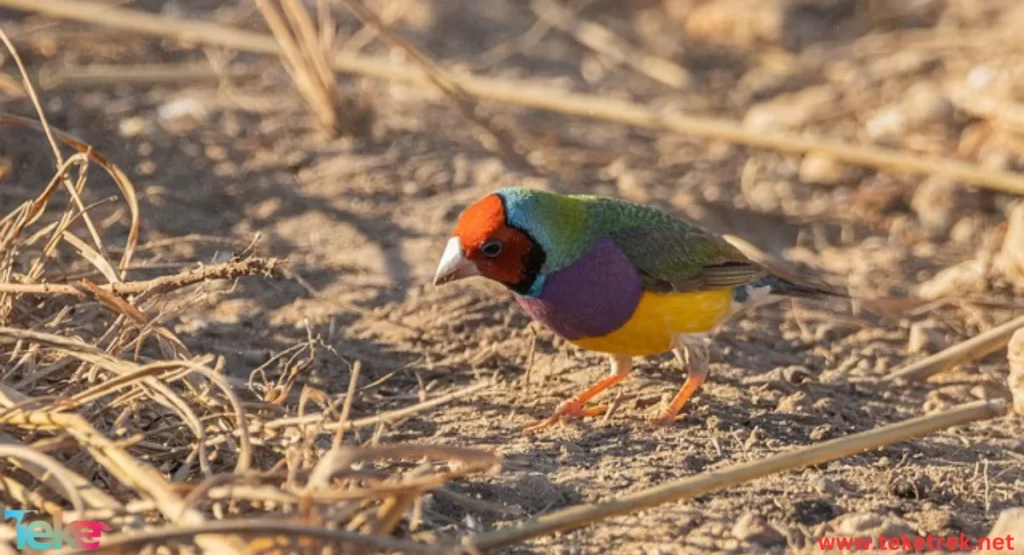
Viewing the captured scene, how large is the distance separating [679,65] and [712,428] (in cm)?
483

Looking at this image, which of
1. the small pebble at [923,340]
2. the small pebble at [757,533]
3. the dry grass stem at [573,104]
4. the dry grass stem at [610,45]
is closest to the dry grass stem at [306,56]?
the dry grass stem at [573,104]

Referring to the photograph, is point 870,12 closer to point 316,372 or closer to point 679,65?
point 679,65

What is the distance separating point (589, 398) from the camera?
477 cm

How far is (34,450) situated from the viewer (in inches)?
127

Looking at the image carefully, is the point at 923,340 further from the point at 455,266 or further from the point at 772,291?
the point at 455,266

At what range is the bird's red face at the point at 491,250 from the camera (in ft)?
14.5

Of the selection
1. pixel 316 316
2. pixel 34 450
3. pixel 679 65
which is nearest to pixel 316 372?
pixel 316 316

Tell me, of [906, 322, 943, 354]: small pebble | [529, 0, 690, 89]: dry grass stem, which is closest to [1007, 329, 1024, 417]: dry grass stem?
[906, 322, 943, 354]: small pebble

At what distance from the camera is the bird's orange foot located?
14.5 ft

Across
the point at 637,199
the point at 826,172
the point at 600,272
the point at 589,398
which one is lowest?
the point at 589,398

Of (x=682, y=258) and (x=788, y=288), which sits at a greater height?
(x=682, y=258)

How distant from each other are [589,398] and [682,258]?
546mm

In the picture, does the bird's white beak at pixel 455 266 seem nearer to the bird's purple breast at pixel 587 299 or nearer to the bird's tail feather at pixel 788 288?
the bird's purple breast at pixel 587 299

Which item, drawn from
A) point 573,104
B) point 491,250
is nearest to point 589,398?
point 491,250
